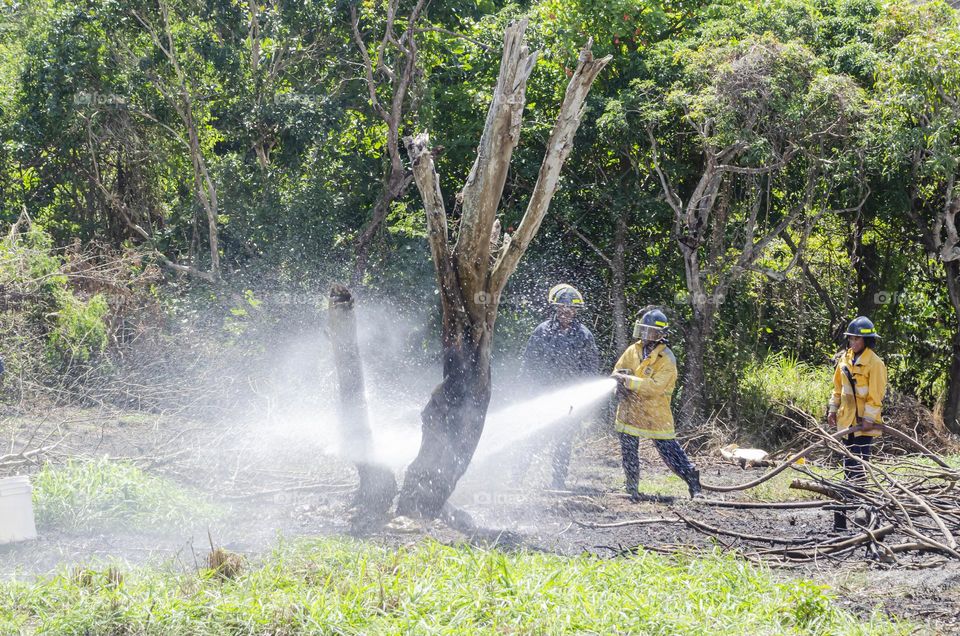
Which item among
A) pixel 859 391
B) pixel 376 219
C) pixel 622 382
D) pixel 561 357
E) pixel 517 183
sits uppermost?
pixel 517 183

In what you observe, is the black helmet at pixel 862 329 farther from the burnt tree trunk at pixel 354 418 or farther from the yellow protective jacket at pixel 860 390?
the burnt tree trunk at pixel 354 418

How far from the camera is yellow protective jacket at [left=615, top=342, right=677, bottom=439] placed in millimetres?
7789

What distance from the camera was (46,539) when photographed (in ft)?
20.2

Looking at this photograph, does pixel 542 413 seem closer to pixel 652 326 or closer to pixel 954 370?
pixel 652 326

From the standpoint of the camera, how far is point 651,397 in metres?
7.83

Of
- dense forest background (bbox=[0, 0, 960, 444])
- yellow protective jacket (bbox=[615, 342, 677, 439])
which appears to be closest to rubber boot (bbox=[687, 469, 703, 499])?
yellow protective jacket (bbox=[615, 342, 677, 439])

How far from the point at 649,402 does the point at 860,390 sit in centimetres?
167

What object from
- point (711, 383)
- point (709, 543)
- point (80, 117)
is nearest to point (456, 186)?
point (711, 383)

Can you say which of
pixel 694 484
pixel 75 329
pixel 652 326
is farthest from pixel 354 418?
pixel 75 329

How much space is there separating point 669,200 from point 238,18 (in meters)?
6.62

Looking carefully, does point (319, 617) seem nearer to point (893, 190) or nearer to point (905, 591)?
point (905, 591)

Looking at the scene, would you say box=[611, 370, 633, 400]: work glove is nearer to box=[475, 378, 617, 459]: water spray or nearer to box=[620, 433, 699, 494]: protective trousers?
box=[475, 378, 617, 459]: water spray

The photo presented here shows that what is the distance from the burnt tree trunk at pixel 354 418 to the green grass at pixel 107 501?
113 cm

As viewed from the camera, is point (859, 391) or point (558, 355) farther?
point (558, 355)
